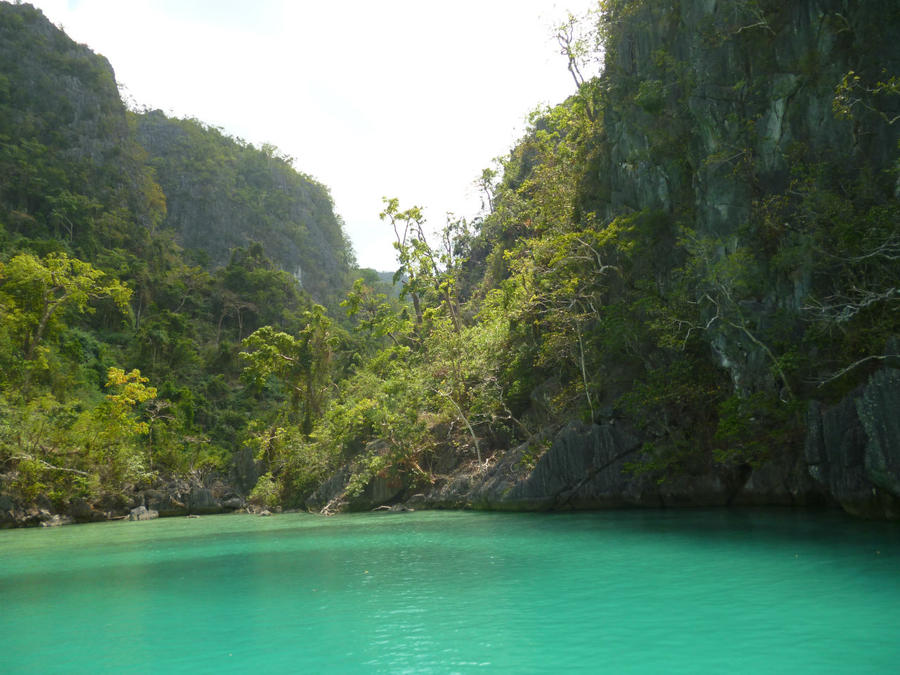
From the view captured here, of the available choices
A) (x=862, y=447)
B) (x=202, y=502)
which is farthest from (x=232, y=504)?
(x=862, y=447)

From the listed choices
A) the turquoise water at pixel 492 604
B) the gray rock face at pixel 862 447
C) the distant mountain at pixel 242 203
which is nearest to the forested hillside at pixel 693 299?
the gray rock face at pixel 862 447

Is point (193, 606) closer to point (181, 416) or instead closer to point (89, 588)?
point (89, 588)

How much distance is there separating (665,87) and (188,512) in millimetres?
24541

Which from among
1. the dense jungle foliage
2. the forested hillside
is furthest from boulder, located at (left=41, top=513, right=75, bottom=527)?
the forested hillside

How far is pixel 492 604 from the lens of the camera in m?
6.65

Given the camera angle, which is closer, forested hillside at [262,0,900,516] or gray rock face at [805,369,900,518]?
gray rock face at [805,369,900,518]

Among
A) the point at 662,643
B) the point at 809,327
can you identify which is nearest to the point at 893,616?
the point at 662,643

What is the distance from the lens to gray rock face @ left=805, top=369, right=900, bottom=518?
9.86 metres

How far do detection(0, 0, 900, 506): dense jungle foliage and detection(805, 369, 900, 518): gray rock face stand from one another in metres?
0.56

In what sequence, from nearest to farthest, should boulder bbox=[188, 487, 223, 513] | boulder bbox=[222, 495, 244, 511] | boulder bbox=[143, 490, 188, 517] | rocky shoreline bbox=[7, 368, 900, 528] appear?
1. rocky shoreline bbox=[7, 368, 900, 528]
2. boulder bbox=[143, 490, 188, 517]
3. boulder bbox=[188, 487, 223, 513]
4. boulder bbox=[222, 495, 244, 511]

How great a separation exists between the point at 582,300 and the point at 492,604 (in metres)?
13.1

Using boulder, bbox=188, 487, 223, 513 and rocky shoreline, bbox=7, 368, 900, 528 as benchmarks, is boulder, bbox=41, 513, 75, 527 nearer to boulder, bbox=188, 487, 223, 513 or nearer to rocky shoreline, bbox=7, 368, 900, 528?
rocky shoreline, bbox=7, 368, 900, 528

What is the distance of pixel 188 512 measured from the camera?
1108 inches

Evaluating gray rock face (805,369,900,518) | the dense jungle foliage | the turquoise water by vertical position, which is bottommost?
the turquoise water
